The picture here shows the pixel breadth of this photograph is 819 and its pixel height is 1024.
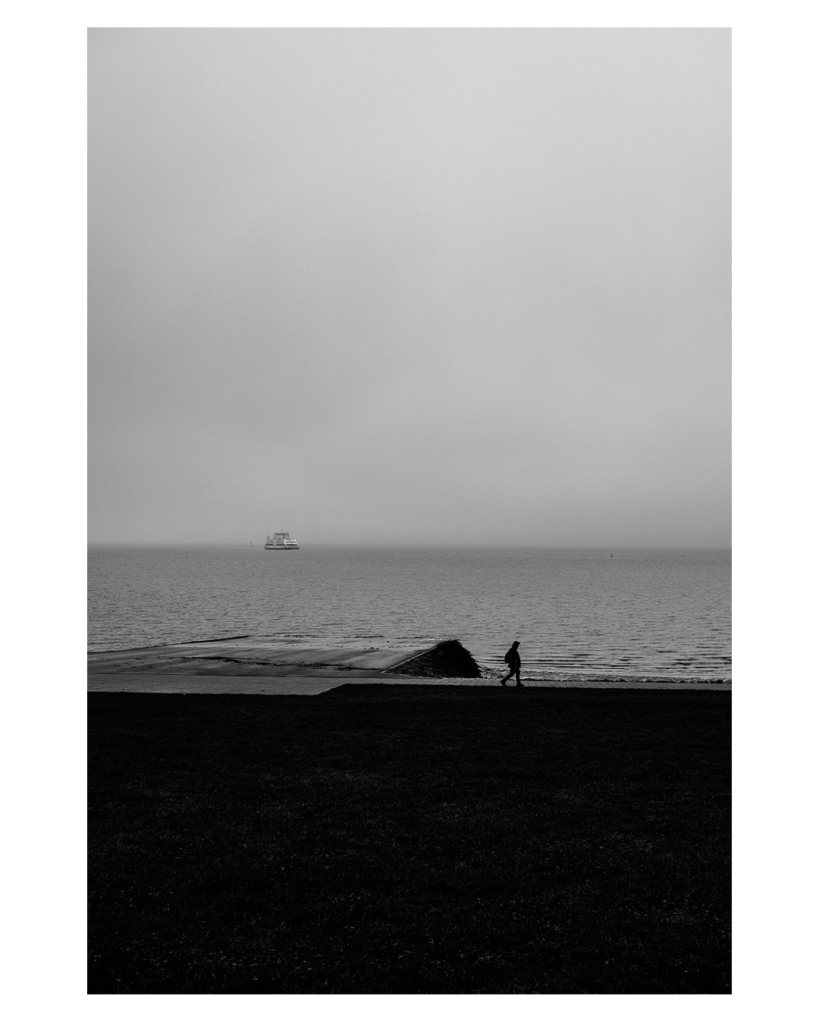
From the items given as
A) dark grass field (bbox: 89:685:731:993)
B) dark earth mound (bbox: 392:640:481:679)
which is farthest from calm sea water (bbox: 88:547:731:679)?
dark grass field (bbox: 89:685:731:993)

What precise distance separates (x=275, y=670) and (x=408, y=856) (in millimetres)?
14787

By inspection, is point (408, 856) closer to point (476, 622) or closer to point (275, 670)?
point (275, 670)

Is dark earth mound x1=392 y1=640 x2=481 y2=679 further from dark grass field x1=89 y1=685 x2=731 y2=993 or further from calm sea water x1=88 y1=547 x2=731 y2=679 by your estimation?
dark grass field x1=89 y1=685 x2=731 y2=993

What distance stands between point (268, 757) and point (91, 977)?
19.6 ft

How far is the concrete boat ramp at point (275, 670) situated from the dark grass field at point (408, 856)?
4923 millimetres

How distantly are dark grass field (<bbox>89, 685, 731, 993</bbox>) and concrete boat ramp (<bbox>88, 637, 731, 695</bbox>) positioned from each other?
4923 millimetres

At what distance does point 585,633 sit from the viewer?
170ft

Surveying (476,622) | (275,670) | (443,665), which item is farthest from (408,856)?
(476,622)

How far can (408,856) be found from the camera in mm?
6961

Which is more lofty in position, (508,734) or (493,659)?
(508,734)

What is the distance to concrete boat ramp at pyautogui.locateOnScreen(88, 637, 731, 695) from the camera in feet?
58.8
